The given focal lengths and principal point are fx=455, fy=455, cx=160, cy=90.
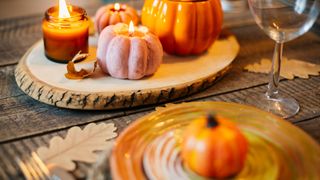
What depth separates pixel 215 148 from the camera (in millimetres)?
495

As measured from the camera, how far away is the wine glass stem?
77 cm

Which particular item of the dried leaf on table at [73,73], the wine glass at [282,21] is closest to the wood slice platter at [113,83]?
the dried leaf on table at [73,73]

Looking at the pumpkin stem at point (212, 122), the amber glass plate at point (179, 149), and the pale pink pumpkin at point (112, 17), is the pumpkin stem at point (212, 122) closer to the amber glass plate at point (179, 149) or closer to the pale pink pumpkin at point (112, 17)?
the amber glass plate at point (179, 149)

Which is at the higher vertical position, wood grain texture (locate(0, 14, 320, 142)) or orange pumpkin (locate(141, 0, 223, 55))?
orange pumpkin (locate(141, 0, 223, 55))

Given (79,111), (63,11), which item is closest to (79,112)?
(79,111)

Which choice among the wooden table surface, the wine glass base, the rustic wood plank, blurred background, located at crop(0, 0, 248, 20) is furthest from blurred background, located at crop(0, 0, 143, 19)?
the rustic wood plank

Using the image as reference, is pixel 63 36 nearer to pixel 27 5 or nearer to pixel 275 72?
pixel 275 72

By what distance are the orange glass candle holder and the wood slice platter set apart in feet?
0.07

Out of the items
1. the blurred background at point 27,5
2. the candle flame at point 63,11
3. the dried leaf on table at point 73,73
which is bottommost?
the blurred background at point 27,5

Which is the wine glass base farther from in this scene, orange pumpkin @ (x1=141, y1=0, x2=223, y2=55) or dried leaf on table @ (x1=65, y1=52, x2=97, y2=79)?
dried leaf on table @ (x1=65, y1=52, x2=97, y2=79)

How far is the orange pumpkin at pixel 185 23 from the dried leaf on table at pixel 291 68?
11 cm

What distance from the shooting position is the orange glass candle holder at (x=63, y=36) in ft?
2.80

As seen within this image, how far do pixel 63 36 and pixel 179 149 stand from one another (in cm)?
40

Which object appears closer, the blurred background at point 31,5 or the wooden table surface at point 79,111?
the wooden table surface at point 79,111
